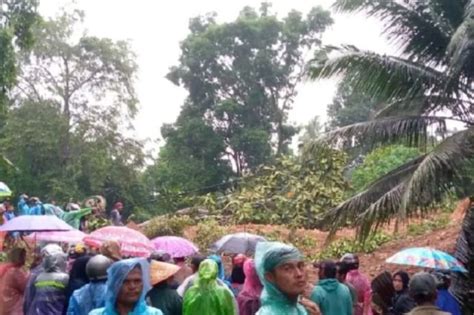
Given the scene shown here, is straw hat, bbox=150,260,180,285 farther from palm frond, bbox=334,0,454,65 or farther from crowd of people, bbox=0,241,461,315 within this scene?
palm frond, bbox=334,0,454,65

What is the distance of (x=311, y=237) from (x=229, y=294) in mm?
13075

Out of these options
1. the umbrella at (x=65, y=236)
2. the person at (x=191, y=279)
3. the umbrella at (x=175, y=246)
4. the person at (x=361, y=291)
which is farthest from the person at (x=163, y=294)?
the umbrella at (x=65, y=236)

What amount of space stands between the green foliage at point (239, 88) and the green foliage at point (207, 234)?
48.5 feet

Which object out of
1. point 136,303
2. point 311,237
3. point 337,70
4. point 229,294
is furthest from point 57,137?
point 136,303

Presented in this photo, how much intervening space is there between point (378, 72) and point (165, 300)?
7.19m

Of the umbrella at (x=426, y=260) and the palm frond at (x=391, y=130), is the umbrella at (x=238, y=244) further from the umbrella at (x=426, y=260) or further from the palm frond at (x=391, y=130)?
the umbrella at (x=426, y=260)

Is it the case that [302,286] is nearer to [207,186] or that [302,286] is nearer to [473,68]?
[473,68]

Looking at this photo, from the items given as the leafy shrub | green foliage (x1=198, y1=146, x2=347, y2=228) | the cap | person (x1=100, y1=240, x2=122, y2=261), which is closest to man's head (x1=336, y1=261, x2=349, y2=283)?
person (x1=100, y1=240, x2=122, y2=261)

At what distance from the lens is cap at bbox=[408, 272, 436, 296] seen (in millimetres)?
5062

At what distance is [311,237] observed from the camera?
19328 mm

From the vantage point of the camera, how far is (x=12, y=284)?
7.56 m

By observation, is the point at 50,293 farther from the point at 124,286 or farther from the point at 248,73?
the point at 248,73

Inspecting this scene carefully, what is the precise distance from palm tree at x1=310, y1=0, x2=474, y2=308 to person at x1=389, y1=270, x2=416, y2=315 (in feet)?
8.98

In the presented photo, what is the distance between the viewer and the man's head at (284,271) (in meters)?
3.81
